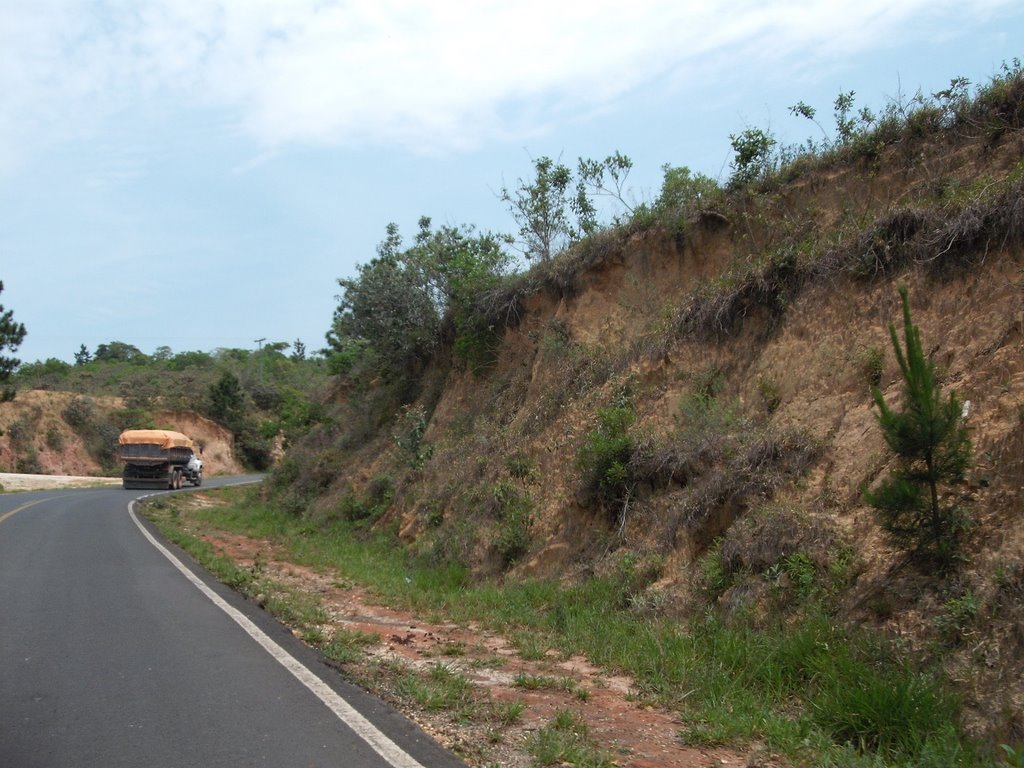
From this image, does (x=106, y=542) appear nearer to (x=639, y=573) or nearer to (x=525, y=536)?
(x=525, y=536)

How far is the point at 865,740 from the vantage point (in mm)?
A: 5426

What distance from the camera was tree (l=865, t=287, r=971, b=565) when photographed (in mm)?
6250

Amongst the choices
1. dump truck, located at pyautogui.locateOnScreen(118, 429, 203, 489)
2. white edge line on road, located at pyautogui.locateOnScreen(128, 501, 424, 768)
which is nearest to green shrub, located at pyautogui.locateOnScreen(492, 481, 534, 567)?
white edge line on road, located at pyautogui.locateOnScreen(128, 501, 424, 768)

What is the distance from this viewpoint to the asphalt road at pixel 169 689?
17.3 ft

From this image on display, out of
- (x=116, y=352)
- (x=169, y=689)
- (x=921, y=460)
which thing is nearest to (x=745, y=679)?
(x=921, y=460)

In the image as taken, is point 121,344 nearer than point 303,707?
No

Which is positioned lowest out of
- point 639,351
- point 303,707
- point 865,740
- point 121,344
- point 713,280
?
point 865,740

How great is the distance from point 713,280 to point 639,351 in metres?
1.64

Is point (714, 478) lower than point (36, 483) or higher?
lower

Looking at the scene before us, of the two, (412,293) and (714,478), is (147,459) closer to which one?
(412,293)

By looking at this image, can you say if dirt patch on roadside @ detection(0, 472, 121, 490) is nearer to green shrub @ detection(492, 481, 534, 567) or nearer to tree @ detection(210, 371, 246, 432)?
tree @ detection(210, 371, 246, 432)

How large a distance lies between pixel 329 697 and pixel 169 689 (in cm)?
133

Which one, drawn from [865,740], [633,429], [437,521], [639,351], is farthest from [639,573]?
[437,521]

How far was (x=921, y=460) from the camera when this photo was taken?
21.4ft
